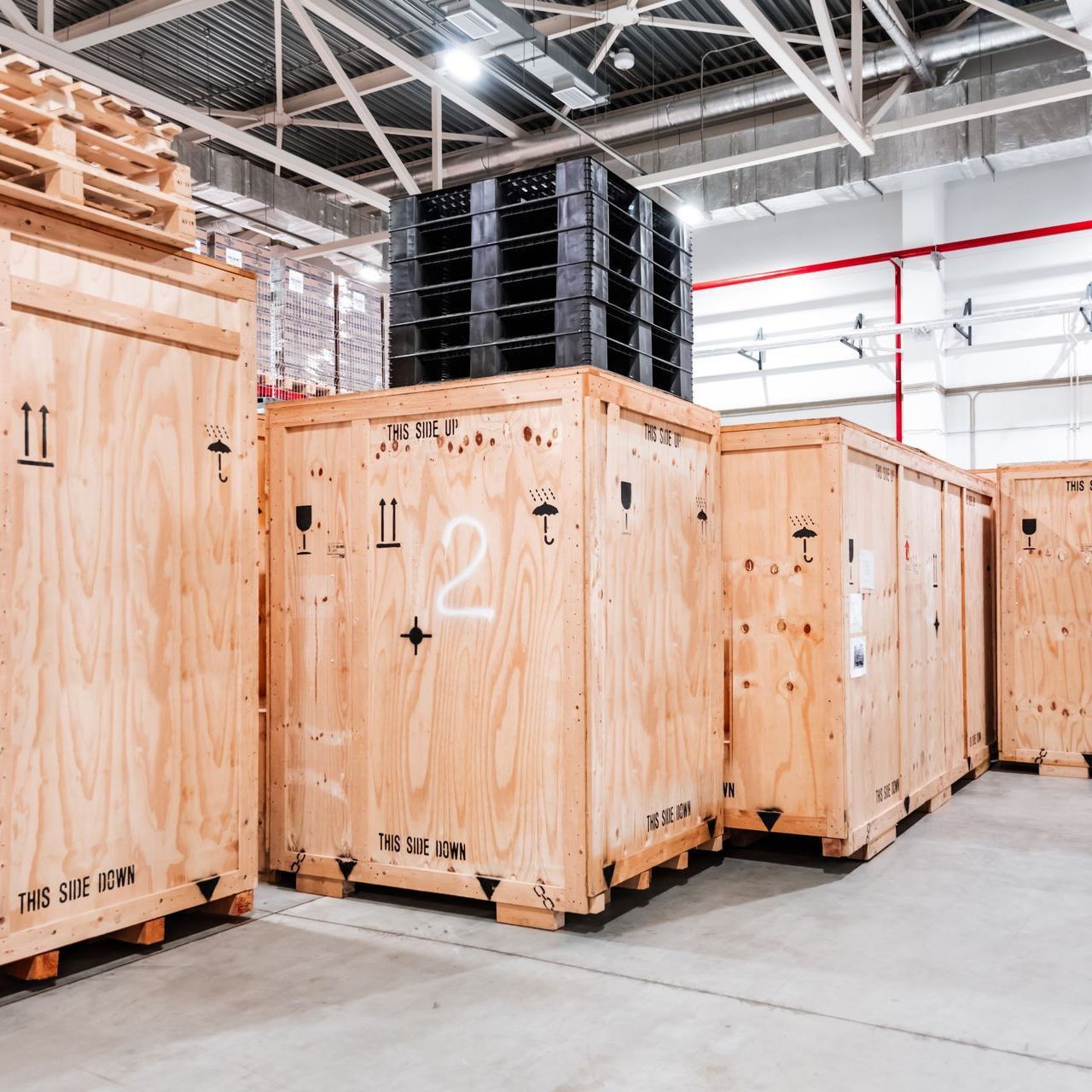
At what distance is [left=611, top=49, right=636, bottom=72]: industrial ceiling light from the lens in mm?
10758

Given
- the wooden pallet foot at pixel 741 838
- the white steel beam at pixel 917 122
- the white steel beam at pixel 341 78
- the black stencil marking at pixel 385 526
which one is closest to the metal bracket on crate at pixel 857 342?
the white steel beam at pixel 917 122

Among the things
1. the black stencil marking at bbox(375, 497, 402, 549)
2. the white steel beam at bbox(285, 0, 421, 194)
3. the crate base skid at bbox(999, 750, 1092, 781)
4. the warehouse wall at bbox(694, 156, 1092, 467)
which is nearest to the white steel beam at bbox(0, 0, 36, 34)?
the white steel beam at bbox(285, 0, 421, 194)

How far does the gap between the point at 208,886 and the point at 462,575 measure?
5.97ft

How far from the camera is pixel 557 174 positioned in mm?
5184

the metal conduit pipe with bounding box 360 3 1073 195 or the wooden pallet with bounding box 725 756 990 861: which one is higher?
the metal conduit pipe with bounding box 360 3 1073 195

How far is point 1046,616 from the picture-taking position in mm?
9180

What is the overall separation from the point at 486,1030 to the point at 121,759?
1892 mm

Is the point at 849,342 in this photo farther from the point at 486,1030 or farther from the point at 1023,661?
the point at 486,1030

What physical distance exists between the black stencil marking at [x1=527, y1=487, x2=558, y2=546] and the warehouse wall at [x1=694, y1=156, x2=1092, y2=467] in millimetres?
8833

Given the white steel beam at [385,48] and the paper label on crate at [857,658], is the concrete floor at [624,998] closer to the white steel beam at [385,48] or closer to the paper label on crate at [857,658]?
the paper label on crate at [857,658]

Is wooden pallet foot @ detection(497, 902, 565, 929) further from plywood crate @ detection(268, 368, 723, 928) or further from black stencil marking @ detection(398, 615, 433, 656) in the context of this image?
black stencil marking @ detection(398, 615, 433, 656)

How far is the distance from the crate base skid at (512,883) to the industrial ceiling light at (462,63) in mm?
6150

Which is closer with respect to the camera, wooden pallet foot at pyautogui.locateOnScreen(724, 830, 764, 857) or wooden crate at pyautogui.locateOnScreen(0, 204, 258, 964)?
wooden crate at pyautogui.locateOnScreen(0, 204, 258, 964)

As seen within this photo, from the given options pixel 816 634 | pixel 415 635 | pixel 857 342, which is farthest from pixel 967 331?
pixel 415 635
